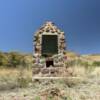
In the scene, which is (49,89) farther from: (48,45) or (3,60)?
(3,60)

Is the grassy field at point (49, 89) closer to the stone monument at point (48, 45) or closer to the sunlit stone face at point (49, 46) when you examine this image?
the stone monument at point (48, 45)

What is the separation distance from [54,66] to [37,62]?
71cm

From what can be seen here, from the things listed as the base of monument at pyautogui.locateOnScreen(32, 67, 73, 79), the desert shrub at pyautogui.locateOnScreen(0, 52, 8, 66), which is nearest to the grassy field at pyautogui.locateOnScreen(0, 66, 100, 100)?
the base of monument at pyautogui.locateOnScreen(32, 67, 73, 79)

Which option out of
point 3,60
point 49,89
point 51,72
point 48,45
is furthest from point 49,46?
point 3,60

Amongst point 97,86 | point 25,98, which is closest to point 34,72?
point 97,86

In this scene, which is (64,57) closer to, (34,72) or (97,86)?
(34,72)

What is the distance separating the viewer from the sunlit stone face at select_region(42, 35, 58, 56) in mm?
18547

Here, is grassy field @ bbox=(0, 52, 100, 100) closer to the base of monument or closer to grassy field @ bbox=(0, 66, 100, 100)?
grassy field @ bbox=(0, 66, 100, 100)

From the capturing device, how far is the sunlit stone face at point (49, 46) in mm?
18547

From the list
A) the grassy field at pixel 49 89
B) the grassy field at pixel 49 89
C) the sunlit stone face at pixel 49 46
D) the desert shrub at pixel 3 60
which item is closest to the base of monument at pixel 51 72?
the grassy field at pixel 49 89

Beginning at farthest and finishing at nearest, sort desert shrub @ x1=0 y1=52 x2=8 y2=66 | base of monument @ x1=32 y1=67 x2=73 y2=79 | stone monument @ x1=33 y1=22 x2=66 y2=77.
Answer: desert shrub @ x1=0 y1=52 x2=8 y2=66 < stone monument @ x1=33 y1=22 x2=66 y2=77 < base of monument @ x1=32 y1=67 x2=73 y2=79

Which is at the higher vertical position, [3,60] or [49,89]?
[3,60]

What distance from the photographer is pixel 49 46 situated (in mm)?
18719

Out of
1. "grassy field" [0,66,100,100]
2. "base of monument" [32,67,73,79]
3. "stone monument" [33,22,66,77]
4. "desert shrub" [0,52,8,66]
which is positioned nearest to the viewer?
"grassy field" [0,66,100,100]
